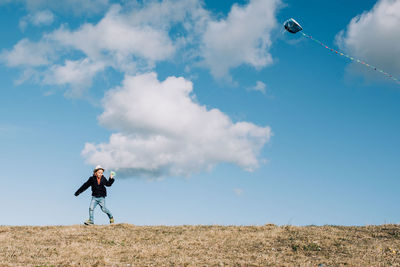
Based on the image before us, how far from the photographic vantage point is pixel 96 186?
18.9 meters

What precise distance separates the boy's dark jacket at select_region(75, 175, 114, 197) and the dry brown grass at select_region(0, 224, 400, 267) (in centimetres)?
177

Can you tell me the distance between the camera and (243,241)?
49.8 feet

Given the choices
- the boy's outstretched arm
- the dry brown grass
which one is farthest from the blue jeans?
the dry brown grass

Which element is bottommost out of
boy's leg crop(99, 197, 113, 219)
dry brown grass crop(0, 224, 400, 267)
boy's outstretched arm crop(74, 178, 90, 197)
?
dry brown grass crop(0, 224, 400, 267)

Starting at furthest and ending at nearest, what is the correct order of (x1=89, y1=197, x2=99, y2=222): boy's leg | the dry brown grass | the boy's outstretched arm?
1. the boy's outstretched arm
2. (x1=89, y1=197, x2=99, y2=222): boy's leg
3. the dry brown grass

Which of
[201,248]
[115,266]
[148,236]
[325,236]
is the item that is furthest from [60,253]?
[325,236]

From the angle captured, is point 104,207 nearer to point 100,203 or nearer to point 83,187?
point 100,203

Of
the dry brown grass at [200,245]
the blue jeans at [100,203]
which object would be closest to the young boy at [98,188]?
the blue jeans at [100,203]

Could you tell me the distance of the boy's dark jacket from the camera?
1889cm

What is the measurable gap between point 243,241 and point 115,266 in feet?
17.1

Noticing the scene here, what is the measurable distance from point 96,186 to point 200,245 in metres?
6.82

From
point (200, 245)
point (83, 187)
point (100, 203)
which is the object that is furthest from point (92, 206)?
point (200, 245)

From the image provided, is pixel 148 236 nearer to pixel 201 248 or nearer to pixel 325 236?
pixel 201 248

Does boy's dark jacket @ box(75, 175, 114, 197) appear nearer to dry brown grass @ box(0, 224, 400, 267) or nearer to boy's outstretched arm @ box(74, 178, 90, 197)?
boy's outstretched arm @ box(74, 178, 90, 197)
